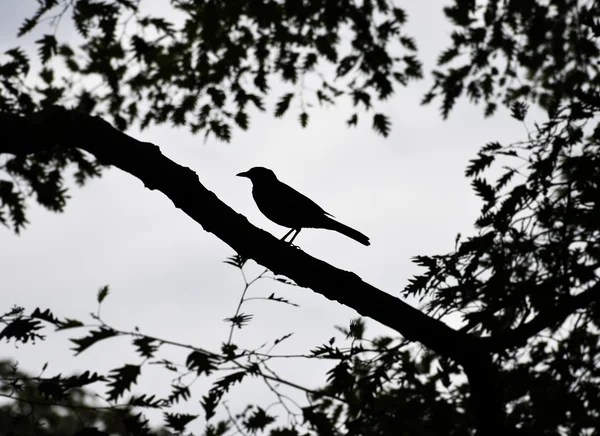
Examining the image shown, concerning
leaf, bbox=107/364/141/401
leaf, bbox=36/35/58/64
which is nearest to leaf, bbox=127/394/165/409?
leaf, bbox=107/364/141/401

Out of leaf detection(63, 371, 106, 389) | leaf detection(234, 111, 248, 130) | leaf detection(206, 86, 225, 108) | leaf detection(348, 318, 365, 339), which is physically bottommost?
leaf detection(63, 371, 106, 389)

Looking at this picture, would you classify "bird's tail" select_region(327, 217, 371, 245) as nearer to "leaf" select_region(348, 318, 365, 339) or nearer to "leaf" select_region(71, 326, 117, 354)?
"leaf" select_region(348, 318, 365, 339)

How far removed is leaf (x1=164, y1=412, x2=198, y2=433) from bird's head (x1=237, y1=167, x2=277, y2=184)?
243 centimetres

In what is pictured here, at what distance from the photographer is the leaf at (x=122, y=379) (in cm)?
234

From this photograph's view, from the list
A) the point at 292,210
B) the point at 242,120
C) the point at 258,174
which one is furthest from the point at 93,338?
the point at 242,120

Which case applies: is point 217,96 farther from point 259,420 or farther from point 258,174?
point 259,420

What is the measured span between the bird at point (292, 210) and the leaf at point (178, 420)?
1813 millimetres

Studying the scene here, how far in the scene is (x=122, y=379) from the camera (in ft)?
7.79

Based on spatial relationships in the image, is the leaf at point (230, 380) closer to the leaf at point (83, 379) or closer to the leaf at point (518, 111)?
the leaf at point (83, 379)

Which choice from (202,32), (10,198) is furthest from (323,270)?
(202,32)

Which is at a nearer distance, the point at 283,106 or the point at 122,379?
the point at 122,379

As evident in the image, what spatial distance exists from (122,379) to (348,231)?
2087 millimetres

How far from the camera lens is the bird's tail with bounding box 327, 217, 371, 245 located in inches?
159

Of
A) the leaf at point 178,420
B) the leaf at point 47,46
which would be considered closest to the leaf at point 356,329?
the leaf at point 178,420
